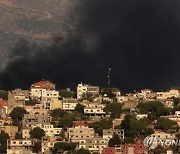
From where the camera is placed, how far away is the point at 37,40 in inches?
6289

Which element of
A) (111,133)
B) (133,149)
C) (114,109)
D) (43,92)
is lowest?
(133,149)

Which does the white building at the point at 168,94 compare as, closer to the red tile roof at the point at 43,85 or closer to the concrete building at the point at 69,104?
the concrete building at the point at 69,104

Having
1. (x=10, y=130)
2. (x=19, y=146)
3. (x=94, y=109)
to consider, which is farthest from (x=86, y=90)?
(x=19, y=146)

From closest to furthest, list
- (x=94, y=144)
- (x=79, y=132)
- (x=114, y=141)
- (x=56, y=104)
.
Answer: (x=114, y=141) → (x=94, y=144) → (x=79, y=132) → (x=56, y=104)

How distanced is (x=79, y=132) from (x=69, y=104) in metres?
9.22

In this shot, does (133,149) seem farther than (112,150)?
No

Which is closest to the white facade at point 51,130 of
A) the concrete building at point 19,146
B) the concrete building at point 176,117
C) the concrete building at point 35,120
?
the concrete building at point 35,120

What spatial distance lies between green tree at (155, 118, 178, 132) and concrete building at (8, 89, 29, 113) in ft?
36.7

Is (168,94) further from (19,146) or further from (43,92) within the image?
(19,146)

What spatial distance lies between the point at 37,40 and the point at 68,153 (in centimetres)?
5737

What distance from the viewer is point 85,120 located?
11294 centimetres

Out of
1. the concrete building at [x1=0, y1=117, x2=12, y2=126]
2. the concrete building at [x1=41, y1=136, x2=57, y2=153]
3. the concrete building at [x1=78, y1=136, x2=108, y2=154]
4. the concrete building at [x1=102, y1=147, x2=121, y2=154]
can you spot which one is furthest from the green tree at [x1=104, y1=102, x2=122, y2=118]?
the concrete building at [x1=102, y1=147, x2=121, y2=154]

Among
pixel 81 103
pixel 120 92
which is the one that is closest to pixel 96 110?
pixel 81 103

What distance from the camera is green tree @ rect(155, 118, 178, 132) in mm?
109000
